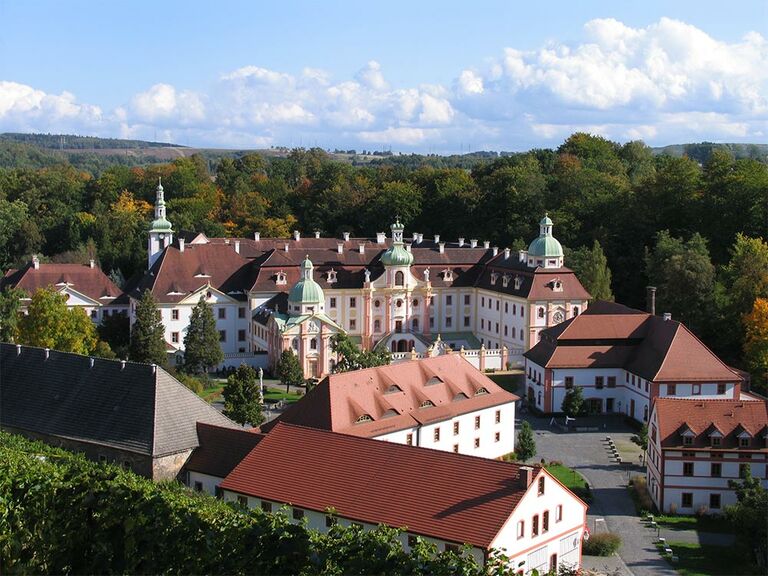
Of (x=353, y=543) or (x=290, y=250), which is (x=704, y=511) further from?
(x=290, y=250)

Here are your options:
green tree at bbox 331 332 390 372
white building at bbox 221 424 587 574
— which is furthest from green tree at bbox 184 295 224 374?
white building at bbox 221 424 587 574

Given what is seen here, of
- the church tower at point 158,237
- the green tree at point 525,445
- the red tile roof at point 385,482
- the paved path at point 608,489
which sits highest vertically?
the church tower at point 158,237

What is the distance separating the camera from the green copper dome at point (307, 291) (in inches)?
2557

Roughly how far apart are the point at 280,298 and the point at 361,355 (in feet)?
46.4

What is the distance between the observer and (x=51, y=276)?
72.6m

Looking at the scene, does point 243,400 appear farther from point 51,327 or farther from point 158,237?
point 158,237

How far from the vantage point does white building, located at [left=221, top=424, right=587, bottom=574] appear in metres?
30.4

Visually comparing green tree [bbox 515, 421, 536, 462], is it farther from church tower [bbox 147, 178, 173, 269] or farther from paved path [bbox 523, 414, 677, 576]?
church tower [bbox 147, 178, 173, 269]

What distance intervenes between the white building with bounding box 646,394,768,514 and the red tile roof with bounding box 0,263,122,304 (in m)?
42.7

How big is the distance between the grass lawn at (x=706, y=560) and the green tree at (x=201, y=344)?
107ft

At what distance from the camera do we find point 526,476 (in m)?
31.0

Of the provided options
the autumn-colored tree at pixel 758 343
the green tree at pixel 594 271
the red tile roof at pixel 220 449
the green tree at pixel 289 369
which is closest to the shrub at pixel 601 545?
the red tile roof at pixel 220 449

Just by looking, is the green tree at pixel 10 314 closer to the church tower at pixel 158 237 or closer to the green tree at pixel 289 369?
the green tree at pixel 289 369

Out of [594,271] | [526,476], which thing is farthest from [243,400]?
[594,271]
